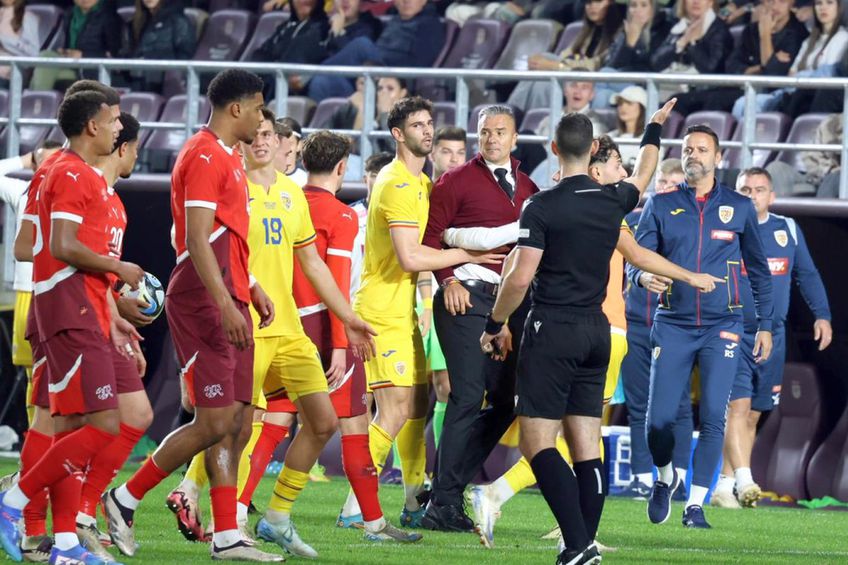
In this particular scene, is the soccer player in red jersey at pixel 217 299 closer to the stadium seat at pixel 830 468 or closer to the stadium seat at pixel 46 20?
the stadium seat at pixel 830 468

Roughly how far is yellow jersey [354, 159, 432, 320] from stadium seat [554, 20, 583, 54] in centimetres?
774

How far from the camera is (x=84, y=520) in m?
7.40

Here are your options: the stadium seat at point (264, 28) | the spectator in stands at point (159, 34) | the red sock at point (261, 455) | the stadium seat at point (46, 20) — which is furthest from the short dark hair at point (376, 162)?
the stadium seat at point (46, 20)

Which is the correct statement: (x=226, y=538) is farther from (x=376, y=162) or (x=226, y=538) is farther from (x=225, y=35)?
(x=225, y=35)

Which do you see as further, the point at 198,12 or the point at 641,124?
the point at 198,12

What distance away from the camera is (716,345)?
401 inches

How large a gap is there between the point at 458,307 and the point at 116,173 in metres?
2.28

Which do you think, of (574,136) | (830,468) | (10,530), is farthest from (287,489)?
(830,468)

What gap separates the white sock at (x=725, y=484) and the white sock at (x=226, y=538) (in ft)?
18.1

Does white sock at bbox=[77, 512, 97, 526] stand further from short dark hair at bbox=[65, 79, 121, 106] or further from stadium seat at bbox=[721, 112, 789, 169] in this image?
stadium seat at bbox=[721, 112, 789, 169]

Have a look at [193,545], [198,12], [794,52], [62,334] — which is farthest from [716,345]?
[198,12]

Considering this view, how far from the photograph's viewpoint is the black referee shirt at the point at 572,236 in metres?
7.22

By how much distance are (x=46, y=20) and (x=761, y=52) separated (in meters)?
8.81

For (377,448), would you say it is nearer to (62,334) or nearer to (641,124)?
(62,334)
